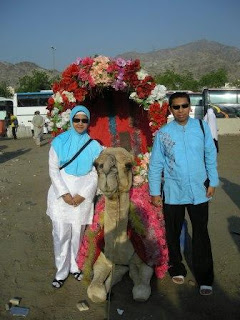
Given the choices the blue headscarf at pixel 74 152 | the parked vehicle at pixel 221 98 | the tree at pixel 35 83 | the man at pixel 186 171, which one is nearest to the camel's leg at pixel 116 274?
the man at pixel 186 171

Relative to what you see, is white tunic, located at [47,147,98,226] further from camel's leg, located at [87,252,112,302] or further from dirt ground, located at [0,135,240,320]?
dirt ground, located at [0,135,240,320]

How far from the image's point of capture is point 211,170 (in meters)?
3.85

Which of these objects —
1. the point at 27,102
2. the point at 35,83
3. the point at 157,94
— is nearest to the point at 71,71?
the point at 157,94

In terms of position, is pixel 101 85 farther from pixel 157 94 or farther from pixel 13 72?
pixel 13 72

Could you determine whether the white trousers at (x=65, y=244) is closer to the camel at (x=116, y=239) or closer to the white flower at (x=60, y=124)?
the camel at (x=116, y=239)

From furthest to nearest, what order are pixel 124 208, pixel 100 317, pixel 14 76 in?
pixel 14 76, pixel 124 208, pixel 100 317

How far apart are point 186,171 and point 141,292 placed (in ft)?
4.30

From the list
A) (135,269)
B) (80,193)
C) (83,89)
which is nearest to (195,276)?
(135,269)

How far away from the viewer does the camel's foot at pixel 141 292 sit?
3873mm

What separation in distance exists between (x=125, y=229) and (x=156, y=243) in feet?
1.46

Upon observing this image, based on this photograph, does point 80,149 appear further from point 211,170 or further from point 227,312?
point 227,312

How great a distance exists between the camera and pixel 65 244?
4238mm

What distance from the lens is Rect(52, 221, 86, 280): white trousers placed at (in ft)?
13.7

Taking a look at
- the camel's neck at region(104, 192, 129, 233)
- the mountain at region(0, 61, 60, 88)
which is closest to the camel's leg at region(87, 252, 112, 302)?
the camel's neck at region(104, 192, 129, 233)
